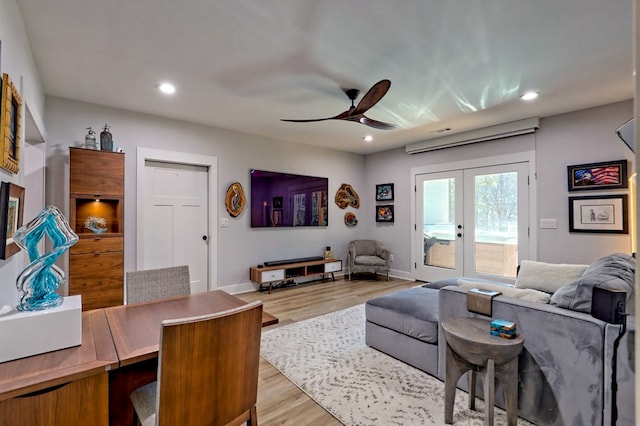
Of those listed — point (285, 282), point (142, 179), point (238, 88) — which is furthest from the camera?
point (285, 282)

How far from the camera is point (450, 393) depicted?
179cm

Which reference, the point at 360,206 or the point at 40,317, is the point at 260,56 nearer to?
the point at 40,317

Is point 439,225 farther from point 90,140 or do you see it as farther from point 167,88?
point 90,140

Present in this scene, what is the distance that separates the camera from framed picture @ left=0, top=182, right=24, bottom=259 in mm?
1380

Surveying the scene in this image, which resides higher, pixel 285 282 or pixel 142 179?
pixel 142 179

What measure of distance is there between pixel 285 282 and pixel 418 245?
2476 millimetres

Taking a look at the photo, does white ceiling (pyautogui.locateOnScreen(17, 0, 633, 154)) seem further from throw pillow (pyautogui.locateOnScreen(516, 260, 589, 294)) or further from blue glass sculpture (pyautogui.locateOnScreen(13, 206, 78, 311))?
throw pillow (pyautogui.locateOnScreen(516, 260, 589, 294))

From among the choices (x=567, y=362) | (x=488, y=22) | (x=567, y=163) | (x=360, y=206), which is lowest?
(x=567, y=362)

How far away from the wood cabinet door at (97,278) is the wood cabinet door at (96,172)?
67 cm

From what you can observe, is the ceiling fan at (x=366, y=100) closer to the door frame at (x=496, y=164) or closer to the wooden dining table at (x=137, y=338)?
the wooden dining table at (x=137, y=338)

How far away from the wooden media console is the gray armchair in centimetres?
30

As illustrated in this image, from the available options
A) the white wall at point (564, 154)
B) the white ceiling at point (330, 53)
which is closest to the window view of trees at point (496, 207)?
the white wall at point (564, 154)

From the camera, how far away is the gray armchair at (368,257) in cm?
562

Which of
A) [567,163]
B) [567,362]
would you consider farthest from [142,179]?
[567,163]
